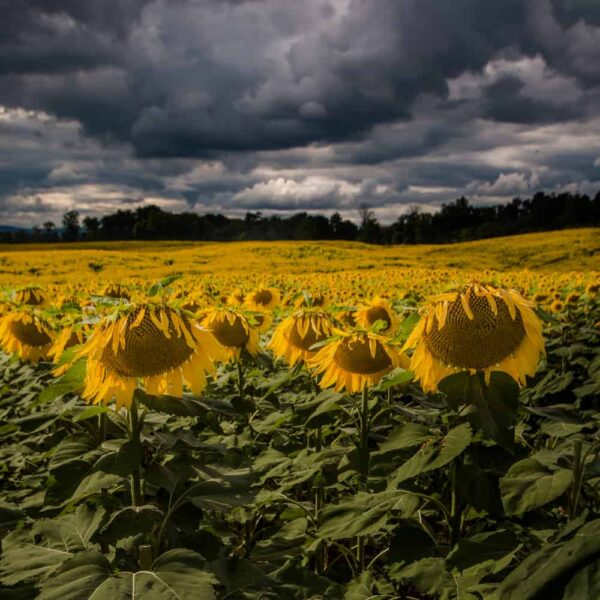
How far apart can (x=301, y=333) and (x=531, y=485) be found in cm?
194

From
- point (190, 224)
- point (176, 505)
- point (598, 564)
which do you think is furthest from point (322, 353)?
point (190, 224)

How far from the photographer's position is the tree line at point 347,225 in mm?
65562

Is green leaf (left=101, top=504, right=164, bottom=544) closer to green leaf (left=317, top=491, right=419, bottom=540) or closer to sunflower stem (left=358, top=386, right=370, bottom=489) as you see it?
green leaf (left=317, top=491, right=419, bottom=540)

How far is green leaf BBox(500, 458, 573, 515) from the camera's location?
1.57m

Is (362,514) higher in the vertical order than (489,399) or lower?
lower

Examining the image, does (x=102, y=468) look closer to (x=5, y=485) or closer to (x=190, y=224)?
(x=5, y=485)

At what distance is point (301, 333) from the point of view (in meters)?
3.44

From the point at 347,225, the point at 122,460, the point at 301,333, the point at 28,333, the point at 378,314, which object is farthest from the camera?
the point at 347,225

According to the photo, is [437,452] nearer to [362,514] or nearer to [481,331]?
[362,514]

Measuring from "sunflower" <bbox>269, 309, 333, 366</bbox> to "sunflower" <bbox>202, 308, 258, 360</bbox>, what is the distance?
15 centimetres

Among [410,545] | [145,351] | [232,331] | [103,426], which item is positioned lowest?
[410,545]

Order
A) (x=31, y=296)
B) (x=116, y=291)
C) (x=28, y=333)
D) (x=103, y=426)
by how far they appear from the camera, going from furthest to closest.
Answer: (x=31, y=296) < (x=116, y=291) < (x=28, y=333) < (x=103, y=426)

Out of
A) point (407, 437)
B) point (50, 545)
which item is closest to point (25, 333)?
point (50, 545)

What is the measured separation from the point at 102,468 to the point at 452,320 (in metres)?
1.26
